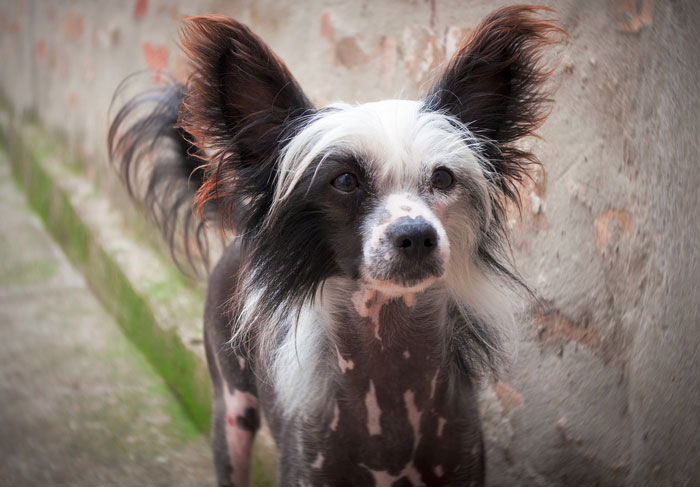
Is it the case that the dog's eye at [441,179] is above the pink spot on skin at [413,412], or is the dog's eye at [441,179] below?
above

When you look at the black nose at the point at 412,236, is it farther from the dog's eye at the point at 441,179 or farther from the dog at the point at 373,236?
the dog's eye at the point at 441,179

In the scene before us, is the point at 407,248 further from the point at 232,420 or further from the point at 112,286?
the point at 112,286

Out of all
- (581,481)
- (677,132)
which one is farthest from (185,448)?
(677,132)

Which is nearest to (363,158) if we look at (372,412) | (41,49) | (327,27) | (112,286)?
(372,412)

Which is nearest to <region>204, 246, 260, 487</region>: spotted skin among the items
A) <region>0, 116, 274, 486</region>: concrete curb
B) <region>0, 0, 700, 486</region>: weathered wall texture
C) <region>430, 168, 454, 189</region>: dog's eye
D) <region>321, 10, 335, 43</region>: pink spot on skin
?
<region>0, 116, 274, 486</region>: concrete curb

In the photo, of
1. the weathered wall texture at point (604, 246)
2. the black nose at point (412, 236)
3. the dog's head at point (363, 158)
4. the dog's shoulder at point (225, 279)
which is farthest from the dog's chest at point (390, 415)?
the dog's shoulder at point (225, 279)

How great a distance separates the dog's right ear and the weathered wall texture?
24.9 inches

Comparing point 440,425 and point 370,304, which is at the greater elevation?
point 370,304

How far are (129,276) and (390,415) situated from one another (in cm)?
294

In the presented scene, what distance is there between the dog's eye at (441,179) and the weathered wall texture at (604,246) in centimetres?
47

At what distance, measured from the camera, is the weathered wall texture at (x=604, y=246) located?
6.60 ft

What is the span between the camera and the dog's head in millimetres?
1818

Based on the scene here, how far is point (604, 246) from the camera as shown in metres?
2.23

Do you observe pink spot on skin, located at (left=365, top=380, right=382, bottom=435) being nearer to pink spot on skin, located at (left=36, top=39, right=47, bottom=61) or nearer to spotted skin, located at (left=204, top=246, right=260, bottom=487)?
spotted skin, located at (left=204, top=246, right=260, bottom=487)
